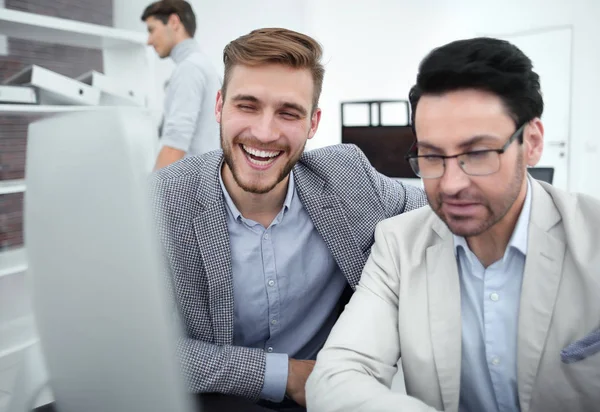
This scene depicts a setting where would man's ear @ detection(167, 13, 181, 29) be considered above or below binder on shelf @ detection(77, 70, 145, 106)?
above

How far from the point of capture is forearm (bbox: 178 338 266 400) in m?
1.13

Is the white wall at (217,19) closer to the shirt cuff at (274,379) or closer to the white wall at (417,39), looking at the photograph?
the white wall at (417,39)

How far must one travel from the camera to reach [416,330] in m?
1.04

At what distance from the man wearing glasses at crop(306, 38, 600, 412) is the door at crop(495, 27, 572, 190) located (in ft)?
15.1

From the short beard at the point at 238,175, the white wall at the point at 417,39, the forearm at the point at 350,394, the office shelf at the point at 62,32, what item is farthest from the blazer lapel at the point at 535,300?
the white wall at the point at 417,39

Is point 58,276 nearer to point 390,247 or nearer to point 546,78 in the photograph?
point 390,247

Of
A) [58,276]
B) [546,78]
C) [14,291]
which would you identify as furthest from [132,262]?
[546,78]

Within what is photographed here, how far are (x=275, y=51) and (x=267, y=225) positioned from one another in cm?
46

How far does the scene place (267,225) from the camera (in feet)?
4.64

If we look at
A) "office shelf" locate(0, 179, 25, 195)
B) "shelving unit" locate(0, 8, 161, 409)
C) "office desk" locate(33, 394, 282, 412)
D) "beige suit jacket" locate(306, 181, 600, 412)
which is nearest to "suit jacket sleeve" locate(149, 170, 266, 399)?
"office desk" locate(33, 394, 282, 412)

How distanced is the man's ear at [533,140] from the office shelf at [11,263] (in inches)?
79.7

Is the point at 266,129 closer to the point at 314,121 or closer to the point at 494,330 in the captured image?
the point at 314,121

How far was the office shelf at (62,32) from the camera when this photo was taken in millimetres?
2404

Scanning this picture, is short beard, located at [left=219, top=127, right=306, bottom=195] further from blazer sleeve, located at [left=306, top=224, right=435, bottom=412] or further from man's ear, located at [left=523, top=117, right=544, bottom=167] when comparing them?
man's ear, located at [left=523, top=117, right=544, bottom=167]
